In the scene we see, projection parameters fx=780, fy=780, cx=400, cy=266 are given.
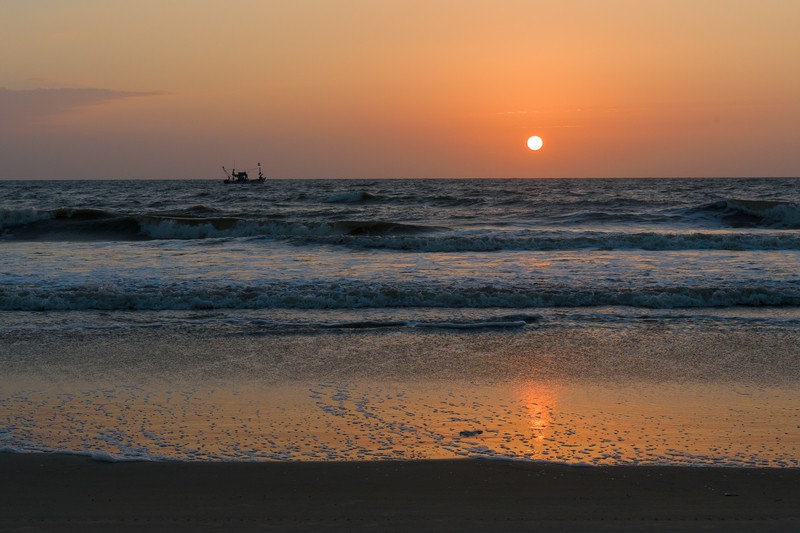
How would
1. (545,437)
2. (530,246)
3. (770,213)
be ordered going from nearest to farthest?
(545,437)
(530,246)
(770,213)

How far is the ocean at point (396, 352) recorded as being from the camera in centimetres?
570

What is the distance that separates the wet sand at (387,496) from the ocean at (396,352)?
0.26 m

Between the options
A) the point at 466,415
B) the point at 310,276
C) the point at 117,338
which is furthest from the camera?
the point at 310,276

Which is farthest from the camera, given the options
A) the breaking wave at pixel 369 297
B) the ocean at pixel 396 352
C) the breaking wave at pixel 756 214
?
the breaking wave at pixel 756 214

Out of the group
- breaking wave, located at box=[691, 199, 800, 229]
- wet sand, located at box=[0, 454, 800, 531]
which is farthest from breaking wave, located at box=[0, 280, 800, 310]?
breaking wave, located at box=[691, 199, 800, 229]

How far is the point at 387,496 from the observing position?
462cm

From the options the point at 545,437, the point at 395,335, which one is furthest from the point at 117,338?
the point at 545,437

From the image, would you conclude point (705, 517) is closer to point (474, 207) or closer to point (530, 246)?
point (530, 246)

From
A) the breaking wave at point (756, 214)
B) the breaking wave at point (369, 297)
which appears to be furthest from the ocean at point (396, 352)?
the breaking wave at point (756, 214)

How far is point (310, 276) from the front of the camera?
49.7 feet

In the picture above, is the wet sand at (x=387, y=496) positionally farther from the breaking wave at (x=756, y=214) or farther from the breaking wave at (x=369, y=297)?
the breaking wave at (x=756, y=214)

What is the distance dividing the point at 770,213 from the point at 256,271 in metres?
25.9

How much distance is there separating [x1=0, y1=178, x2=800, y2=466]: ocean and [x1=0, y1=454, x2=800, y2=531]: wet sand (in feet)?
0.87

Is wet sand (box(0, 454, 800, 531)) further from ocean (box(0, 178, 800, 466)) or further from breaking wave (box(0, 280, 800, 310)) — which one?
breaking wave (box(0, 280, 800, 310))
